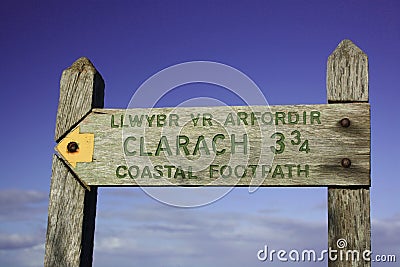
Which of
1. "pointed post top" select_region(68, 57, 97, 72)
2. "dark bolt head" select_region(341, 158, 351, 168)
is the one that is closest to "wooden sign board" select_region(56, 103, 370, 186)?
"dark bolt head" select_region(341, 158, 351, 168)

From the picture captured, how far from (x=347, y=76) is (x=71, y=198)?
2.41 metres

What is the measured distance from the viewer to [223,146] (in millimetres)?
4105

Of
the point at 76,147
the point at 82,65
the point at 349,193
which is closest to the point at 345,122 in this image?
the point at 349,193

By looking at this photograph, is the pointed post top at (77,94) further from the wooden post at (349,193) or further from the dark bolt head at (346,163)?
the dark bolt head at (346,163)

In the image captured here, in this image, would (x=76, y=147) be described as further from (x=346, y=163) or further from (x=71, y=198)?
(x=346, y=163)

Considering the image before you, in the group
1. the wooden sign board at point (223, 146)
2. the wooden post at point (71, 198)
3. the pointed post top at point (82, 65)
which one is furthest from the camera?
the pointed post top at point (82, 65)

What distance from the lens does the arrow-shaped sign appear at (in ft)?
14.1

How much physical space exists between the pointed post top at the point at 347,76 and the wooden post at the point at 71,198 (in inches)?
78.0

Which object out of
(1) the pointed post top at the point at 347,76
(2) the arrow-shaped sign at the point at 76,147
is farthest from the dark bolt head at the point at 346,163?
(2) the arrow-shaped sign at the point at 76,147

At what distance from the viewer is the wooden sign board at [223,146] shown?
155 inches

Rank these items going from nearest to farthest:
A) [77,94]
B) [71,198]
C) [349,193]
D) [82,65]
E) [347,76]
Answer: [349,193] < [347,76] < [71,198] < [77,94] < [82,65]

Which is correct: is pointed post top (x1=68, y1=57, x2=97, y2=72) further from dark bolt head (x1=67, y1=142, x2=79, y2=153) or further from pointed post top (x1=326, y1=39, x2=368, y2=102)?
pointed post top (x1=326, y1=39, x2=368, y2=102)

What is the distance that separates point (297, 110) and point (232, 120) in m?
0.51

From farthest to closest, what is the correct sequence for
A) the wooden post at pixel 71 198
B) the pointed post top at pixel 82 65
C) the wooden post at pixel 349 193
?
the pointed post top at pixel 82 65 < the wooden post at pixel 71 198 < the wooden post at pixel 349 193
